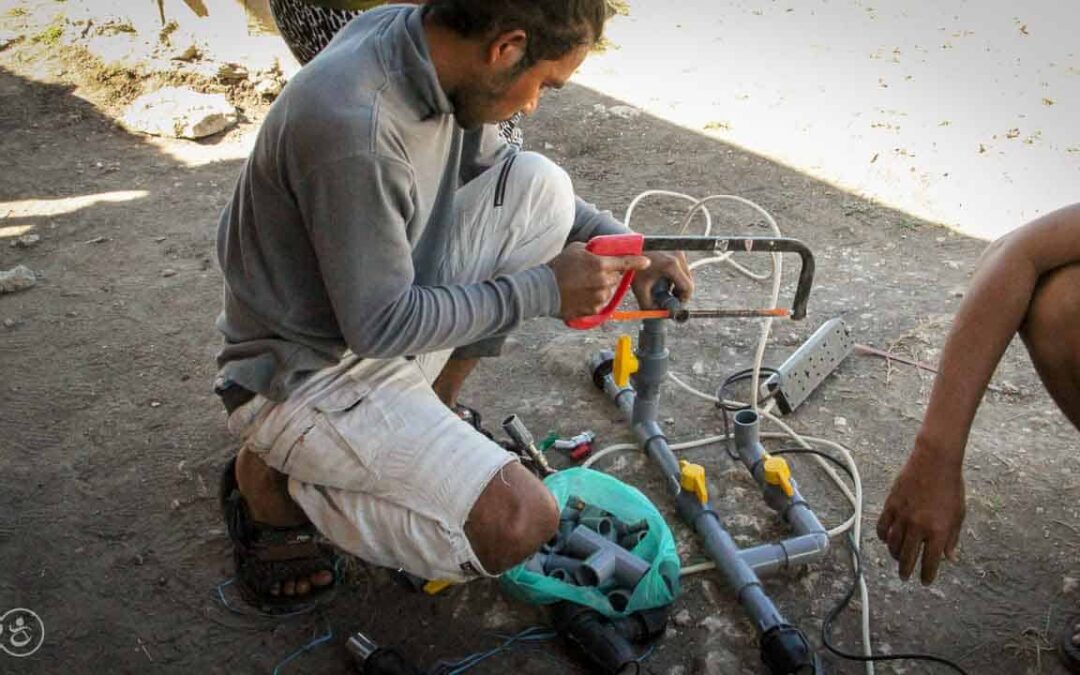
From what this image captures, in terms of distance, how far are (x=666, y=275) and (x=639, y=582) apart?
0.80 meters

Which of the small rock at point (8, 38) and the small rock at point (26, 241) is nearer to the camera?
the small rock at point (26, 241)

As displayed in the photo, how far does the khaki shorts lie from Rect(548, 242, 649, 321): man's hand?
38cm

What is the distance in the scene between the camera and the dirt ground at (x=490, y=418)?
7.10ft

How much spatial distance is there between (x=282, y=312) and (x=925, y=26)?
16.3 feet

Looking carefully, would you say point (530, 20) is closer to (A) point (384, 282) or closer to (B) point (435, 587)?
(A) point (384, 282)

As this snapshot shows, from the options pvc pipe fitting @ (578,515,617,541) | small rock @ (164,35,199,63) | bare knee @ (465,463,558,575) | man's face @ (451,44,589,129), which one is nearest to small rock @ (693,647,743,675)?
pvc pipe fitting @ (578,515,617,541)

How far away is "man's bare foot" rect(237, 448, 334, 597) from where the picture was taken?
6.99 ft

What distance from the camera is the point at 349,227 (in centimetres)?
171

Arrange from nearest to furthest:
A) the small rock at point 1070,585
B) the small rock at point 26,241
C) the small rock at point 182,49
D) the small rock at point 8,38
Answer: the small rock at point 1070,585 < the small rock at point 26,241 < the small rock at point 182,49 < the small rock at point 8,38

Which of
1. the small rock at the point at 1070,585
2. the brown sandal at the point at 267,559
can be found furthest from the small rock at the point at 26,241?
the small rock at the point at 1070,585

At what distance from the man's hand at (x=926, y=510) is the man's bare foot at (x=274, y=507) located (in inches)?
55.2

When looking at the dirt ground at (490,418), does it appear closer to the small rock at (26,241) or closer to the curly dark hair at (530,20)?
the small rock at (26,241)

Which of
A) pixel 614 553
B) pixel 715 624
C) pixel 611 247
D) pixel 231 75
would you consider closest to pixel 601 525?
pixel 614 553

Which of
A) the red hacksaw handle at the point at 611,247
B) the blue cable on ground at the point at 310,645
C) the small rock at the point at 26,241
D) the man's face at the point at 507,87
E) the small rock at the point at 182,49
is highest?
the man's face at the point at 507,87
